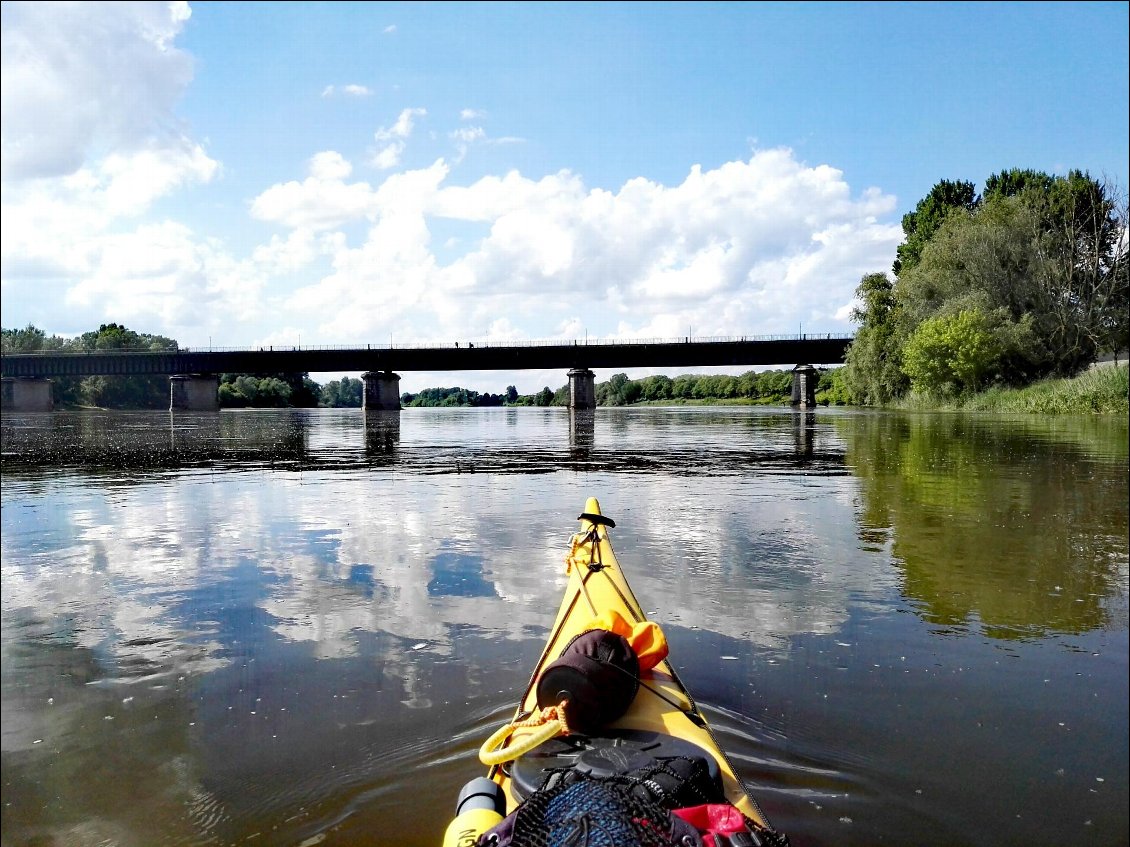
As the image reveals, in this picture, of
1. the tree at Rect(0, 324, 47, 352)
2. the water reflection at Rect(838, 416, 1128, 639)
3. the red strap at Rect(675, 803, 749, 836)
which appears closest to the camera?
the red strap at Rect(675, 803, 749, 836)

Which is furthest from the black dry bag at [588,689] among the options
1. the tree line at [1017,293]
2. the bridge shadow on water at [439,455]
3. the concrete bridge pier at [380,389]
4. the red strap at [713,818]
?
the concrete bridge pier at [380,389]

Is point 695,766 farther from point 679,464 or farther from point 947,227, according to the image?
point 947,227

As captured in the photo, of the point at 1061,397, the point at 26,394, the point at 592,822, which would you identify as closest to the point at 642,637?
the point at 592,822

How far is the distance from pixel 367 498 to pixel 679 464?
960 centimetres

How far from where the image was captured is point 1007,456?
765 inches

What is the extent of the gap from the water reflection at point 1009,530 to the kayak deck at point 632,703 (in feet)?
10.0

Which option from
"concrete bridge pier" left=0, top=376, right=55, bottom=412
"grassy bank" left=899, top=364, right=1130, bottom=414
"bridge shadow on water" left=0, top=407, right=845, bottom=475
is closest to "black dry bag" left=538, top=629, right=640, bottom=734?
"bridge shadow on water" left=0, top=407, right=845, bottom=475

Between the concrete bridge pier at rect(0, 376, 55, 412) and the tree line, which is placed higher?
the tree line

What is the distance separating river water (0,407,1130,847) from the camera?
13.3 ft

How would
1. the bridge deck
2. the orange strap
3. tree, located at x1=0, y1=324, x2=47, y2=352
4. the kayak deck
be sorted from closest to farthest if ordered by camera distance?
the kayak deck
the orange strap
the bridge deck
tree, located at x1=0, y1=324, x2=47, y2=352

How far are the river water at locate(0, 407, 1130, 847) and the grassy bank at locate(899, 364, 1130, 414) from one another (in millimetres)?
19467

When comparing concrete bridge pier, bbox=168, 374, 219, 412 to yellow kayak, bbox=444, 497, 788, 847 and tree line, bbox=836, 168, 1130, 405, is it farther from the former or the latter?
yellow kayak, bbox=444, 497, 788, 847

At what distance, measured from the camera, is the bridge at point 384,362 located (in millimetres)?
82562

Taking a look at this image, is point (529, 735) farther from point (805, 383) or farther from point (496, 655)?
point (805, 383)
